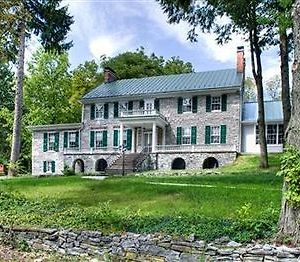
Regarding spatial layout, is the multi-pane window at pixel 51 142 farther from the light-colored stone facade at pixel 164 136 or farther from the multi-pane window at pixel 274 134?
the multi-pane window at pixel 274 134

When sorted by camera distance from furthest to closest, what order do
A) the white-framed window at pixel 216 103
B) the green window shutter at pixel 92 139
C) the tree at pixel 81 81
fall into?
the tree at pixel 81 81 → the green window shutter at pixel 92 139 → the white-framed window at pixel 216 103

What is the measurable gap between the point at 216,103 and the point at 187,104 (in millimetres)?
2145

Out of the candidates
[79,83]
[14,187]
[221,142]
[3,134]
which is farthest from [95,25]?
[3,134]

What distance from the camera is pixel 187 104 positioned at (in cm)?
3219

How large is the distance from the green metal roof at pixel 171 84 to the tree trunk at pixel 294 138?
2329 cm

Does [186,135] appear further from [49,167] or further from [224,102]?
[49,167]

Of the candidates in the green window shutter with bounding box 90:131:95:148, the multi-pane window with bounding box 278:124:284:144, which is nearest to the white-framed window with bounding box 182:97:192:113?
the multi-pane window with bounding box 278:124:284:144

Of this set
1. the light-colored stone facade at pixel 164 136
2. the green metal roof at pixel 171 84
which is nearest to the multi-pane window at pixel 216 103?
the light-colored stone facade at pixel 164 136

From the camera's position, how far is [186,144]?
31688 millimetres

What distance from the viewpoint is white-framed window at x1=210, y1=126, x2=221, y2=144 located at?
30.8m

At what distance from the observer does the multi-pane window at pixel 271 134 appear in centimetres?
3033

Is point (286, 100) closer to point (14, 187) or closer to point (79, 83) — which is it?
point (14, 187)

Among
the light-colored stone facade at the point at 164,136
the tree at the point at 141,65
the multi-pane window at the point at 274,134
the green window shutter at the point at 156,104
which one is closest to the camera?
the light-colored stone facade at the point at 164,136

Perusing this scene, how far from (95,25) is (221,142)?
1795cm
